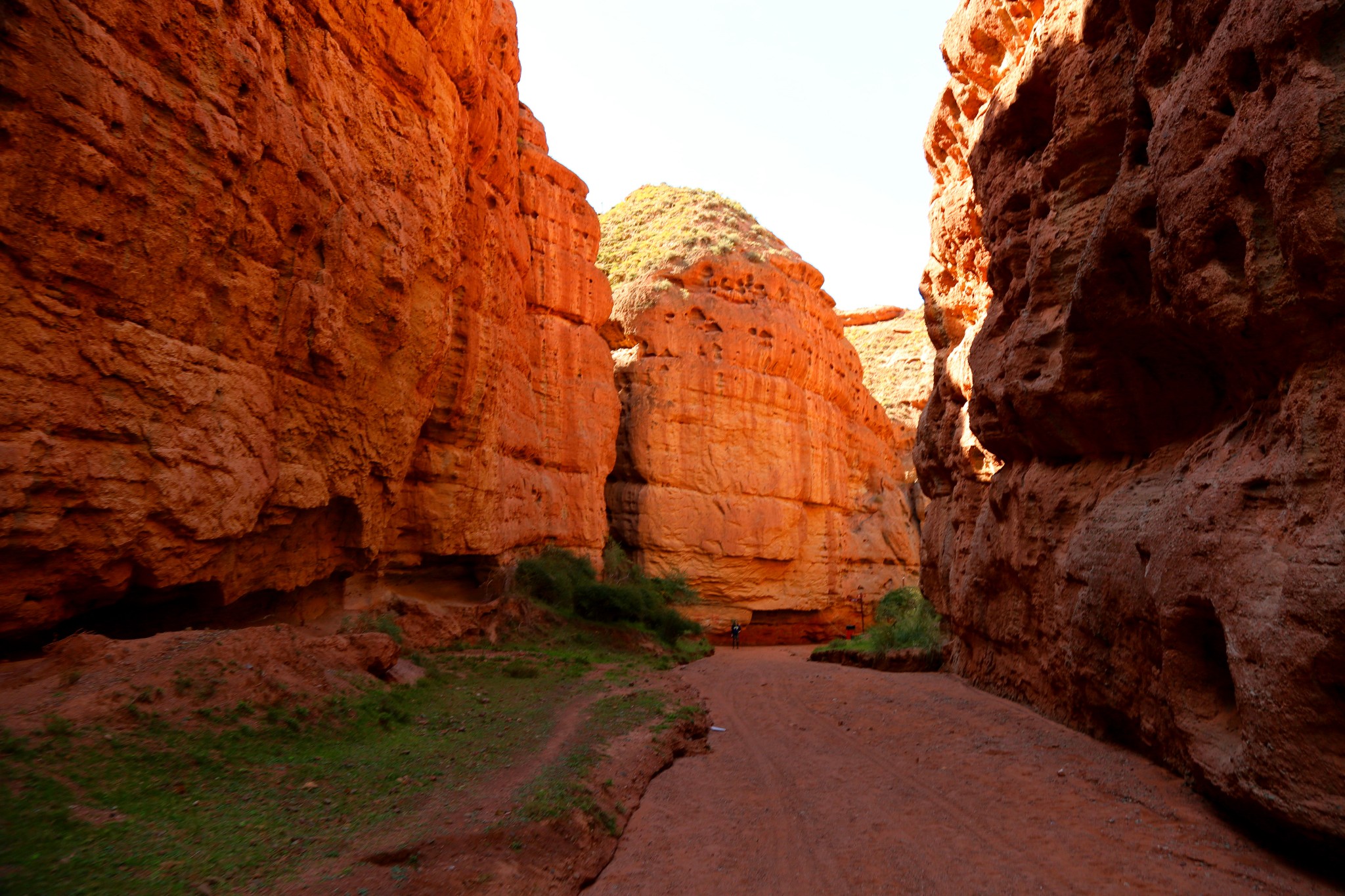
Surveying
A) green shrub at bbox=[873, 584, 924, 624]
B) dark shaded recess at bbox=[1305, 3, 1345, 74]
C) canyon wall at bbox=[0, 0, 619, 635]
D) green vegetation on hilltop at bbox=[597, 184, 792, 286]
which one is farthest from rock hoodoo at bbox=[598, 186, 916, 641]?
dark shaded recess at bbox=[1305, 3, 1345, 74]

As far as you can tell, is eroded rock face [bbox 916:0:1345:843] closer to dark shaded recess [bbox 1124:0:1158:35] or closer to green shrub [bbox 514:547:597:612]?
dark shaded recess [bbox 1124:0:1158:35]

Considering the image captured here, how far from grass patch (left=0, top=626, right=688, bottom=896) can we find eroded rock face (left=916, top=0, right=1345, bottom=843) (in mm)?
5884

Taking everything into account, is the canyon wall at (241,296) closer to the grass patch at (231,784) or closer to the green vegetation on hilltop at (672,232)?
the grass patch at (231,784)

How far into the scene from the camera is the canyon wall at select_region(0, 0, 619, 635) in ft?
23.1

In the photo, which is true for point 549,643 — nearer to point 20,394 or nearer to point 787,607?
point 20,394

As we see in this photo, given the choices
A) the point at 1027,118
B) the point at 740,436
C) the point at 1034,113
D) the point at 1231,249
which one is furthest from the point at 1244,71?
the point at 740,436

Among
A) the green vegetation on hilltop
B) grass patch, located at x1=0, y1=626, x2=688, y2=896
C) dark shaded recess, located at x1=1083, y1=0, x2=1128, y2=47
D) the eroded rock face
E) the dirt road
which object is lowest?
the dirt road

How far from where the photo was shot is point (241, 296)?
9703mm

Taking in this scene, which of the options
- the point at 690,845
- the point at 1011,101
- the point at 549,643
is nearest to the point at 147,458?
the point at 690,845

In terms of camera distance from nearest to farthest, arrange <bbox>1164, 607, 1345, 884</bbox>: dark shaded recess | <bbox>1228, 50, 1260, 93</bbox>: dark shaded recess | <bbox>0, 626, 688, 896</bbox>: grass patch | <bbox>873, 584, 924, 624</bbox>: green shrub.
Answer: <bbox>0, 626, 688, 896</bbox>: grass patch
<bbox>1164, 607, 1345, 884</bbox>: dark shaded recess
<bbox>1228, 50, 1260, 93</bbox>: dark shaded recess
<bbox>873, 584, 924, 624</bbox>: green shrub

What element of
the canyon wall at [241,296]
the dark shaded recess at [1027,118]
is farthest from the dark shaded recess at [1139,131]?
the canyon wall at [241,296]

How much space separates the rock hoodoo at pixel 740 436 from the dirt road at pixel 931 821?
2037 centimetres

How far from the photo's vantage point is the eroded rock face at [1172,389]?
555 centimetres

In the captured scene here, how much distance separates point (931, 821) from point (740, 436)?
26.2 m
